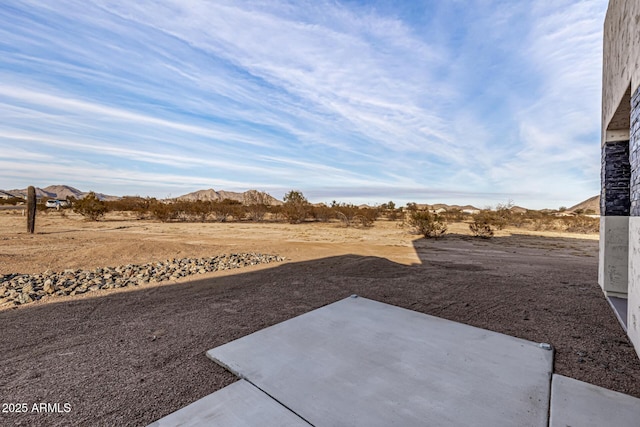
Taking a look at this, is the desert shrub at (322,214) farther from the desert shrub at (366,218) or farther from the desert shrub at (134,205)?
the desert shrub at (134,205)

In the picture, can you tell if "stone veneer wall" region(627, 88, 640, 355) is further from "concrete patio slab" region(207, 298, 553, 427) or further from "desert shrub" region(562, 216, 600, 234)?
"desert shrub" region(562, 216, 600, 234)

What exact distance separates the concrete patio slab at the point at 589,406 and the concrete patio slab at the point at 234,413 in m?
1.84

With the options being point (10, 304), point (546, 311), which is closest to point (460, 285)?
point (546, 311)

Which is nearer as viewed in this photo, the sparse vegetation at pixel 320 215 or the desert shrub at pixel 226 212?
the sparse vegetation at pixel 320 215

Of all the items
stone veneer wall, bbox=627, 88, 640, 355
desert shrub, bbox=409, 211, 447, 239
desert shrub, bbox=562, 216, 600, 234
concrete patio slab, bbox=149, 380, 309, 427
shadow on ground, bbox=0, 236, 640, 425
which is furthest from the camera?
desert shrub, bbox=562, 216, 600, 234

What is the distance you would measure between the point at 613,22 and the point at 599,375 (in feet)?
17.9

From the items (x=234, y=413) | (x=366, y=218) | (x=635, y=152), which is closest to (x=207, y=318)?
(x=234, y=413)

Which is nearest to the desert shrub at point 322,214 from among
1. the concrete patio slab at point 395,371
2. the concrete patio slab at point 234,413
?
Result: the concrete patio slab at point 395,371

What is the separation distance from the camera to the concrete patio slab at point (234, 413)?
212 cm

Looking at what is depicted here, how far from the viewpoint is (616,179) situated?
5.55 meters

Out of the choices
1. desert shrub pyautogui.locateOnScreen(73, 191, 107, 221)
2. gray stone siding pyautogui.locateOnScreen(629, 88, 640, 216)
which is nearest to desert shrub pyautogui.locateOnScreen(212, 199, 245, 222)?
desert shrub pyautogui.locateOnScreen(73, 191, 107, 221)

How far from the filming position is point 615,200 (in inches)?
218

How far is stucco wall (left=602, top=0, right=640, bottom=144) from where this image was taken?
3.63 meters

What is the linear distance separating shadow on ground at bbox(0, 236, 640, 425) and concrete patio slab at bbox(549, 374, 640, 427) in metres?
0.26
